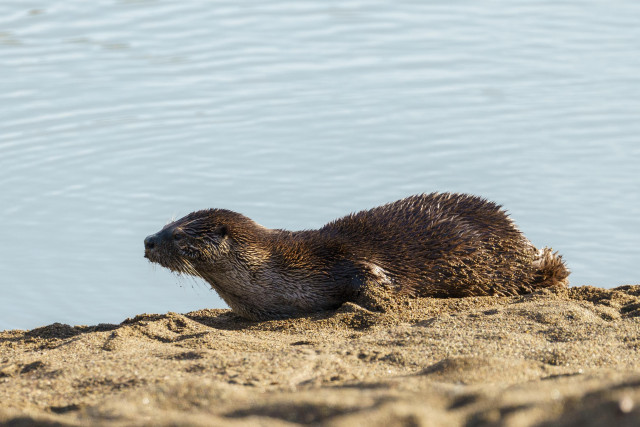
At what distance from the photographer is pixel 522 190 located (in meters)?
10.9

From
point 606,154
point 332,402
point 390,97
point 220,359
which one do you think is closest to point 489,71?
point 390,97

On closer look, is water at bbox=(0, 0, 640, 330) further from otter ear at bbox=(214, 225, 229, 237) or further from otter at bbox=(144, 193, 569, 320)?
otter ear at bbox=(214, 225, 229, 237)

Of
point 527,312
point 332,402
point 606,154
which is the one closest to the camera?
point 332,402

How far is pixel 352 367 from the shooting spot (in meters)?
5.51

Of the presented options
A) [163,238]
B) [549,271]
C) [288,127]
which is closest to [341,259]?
[163,238]

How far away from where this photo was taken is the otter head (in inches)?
306

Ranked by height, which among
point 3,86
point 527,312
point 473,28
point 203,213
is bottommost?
point 527,312

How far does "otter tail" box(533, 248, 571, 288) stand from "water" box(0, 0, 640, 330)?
1037 millimetres

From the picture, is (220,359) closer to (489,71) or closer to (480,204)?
(480,204)

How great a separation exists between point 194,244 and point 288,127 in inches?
217

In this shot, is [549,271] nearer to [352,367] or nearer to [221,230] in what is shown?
[221,230]

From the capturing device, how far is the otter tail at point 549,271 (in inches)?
321

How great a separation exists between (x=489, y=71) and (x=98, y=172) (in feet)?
20.8

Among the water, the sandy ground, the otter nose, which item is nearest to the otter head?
the otter nose
